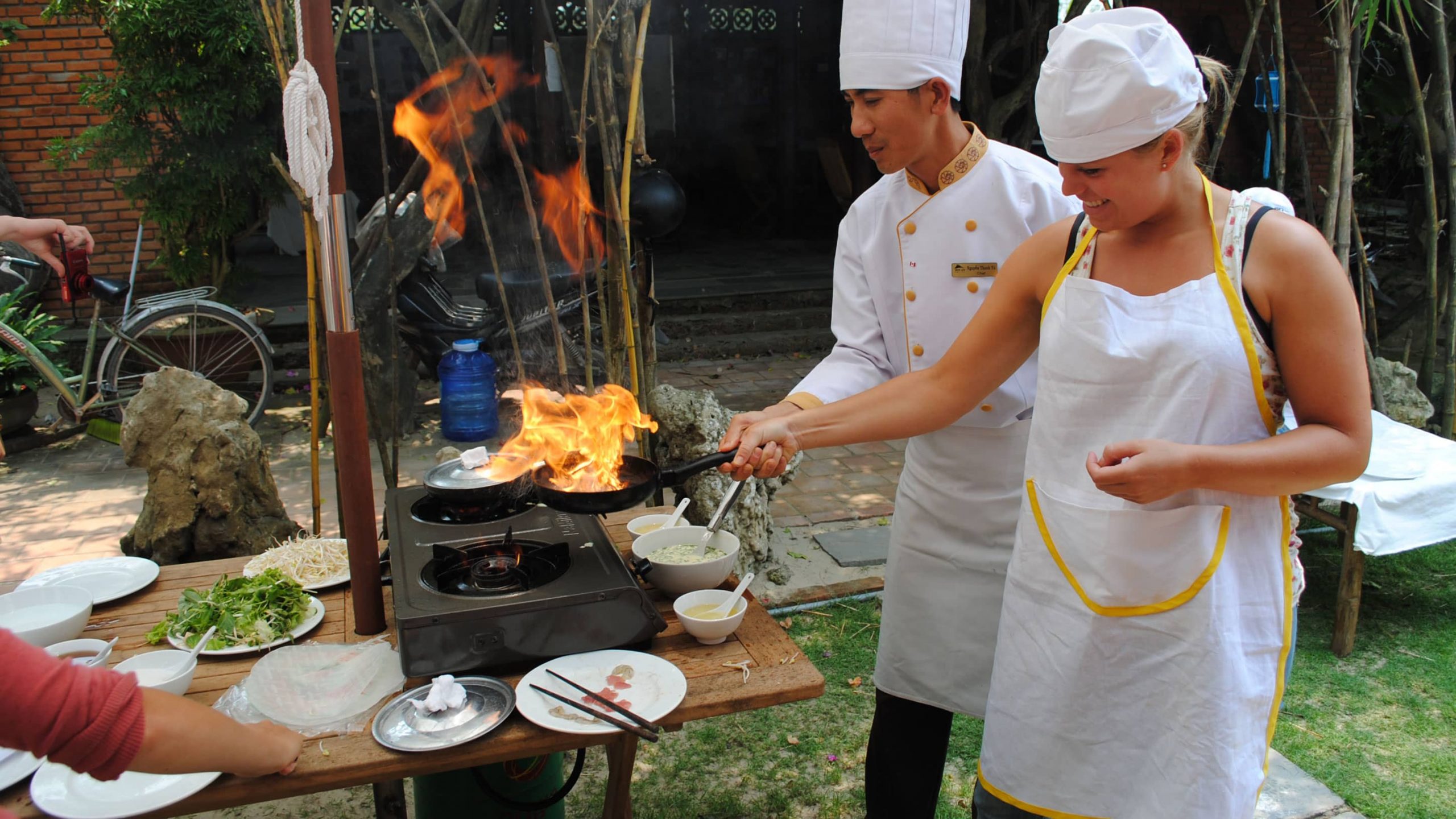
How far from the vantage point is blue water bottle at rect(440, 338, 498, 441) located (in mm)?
7379

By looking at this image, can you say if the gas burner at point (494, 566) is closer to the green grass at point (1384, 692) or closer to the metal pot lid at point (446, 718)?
the metal pot lid at point (446, 718)

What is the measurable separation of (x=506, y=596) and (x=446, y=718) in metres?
0.27

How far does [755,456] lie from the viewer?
7.75 ft

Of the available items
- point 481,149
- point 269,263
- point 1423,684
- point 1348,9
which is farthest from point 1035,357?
point 269,263

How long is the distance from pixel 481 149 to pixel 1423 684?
6314mm

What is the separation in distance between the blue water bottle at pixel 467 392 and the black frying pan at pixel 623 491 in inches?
206

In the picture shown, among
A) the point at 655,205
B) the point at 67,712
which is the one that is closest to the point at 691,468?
the point at 67,712

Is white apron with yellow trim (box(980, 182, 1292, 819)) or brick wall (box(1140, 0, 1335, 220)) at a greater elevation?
brick wall (box(1140, 0, 1335, 220))

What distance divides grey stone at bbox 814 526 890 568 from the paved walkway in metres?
0.04

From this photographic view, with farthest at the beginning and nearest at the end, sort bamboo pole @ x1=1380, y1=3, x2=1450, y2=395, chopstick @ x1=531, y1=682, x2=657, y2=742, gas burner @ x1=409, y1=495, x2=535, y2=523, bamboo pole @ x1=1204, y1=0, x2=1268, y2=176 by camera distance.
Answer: bamboo pole @ x1=1380, y1=3, x2=1450, y2=395 < bamboo pole @ x1=1204, y1=0, x2=1268, y2=176 < gas burner @ x1=409, y1=495, x2=535, y2=523 < chopstick @ x1=531, y1=682, x2=657, y2=742

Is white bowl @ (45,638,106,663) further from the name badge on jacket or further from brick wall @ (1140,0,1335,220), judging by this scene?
brick wall @ (1140,0,1335,220)

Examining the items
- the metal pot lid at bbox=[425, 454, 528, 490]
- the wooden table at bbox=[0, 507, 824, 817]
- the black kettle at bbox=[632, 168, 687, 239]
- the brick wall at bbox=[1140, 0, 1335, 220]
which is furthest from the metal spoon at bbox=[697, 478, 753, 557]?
the brick wall at bbox=[1140, 0, 1335, 220]

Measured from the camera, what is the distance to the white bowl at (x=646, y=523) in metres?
2.92

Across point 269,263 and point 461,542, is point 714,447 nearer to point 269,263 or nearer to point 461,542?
point 461,542
